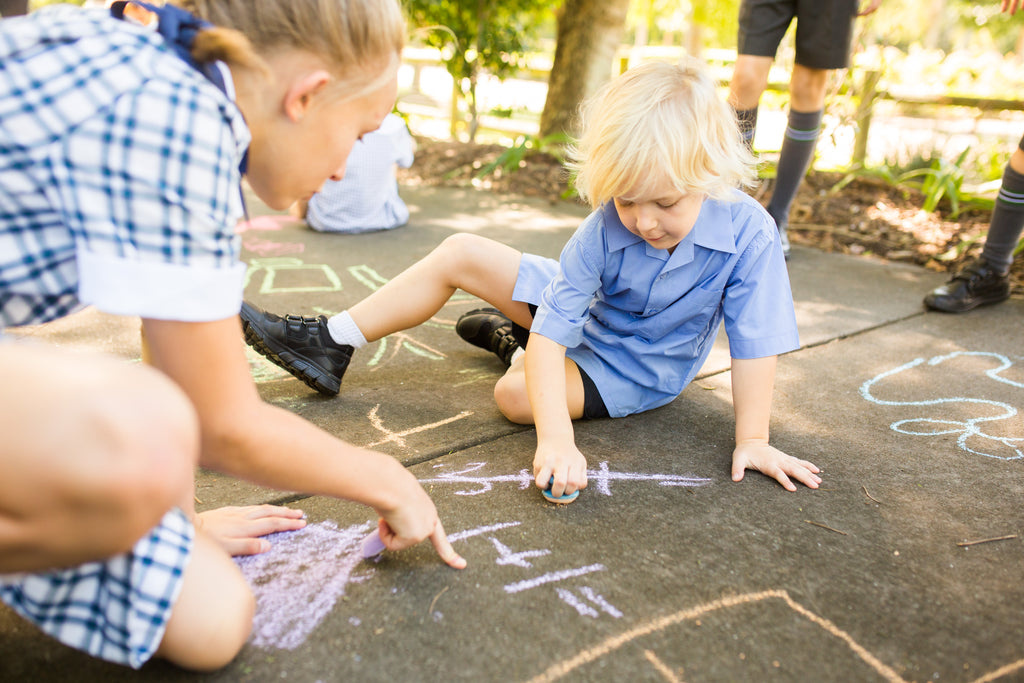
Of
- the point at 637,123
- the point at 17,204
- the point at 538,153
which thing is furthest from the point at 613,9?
the point at 17,204

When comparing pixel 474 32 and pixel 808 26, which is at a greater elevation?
pixel 474 32

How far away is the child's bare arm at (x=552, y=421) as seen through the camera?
1515 mm

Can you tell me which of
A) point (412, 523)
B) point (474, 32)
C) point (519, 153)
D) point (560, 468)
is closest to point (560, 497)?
point (560, 468)

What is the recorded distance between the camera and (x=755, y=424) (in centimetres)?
170

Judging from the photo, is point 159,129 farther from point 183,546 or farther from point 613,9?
point 613,9

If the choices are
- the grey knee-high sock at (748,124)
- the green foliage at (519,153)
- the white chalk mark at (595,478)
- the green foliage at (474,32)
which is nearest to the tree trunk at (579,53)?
the green foliage at (519,153)

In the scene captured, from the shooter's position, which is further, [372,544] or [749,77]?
[749,77]

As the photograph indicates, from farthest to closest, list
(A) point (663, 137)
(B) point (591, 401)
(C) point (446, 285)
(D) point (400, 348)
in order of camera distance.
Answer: (D) point (400, 348) → (C) point (446, 285) → (B) point (591, 401) → (A) point (663, 137)

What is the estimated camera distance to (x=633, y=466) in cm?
169

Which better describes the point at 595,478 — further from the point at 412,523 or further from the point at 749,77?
the point at 749,77

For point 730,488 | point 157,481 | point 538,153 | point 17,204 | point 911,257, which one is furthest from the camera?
point 538,153

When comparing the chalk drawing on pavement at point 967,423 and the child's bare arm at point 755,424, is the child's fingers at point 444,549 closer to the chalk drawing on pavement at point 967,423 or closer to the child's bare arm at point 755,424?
the child's bare arm at point 755,424

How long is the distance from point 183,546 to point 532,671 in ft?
1.67

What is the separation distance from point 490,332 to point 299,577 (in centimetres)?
113
